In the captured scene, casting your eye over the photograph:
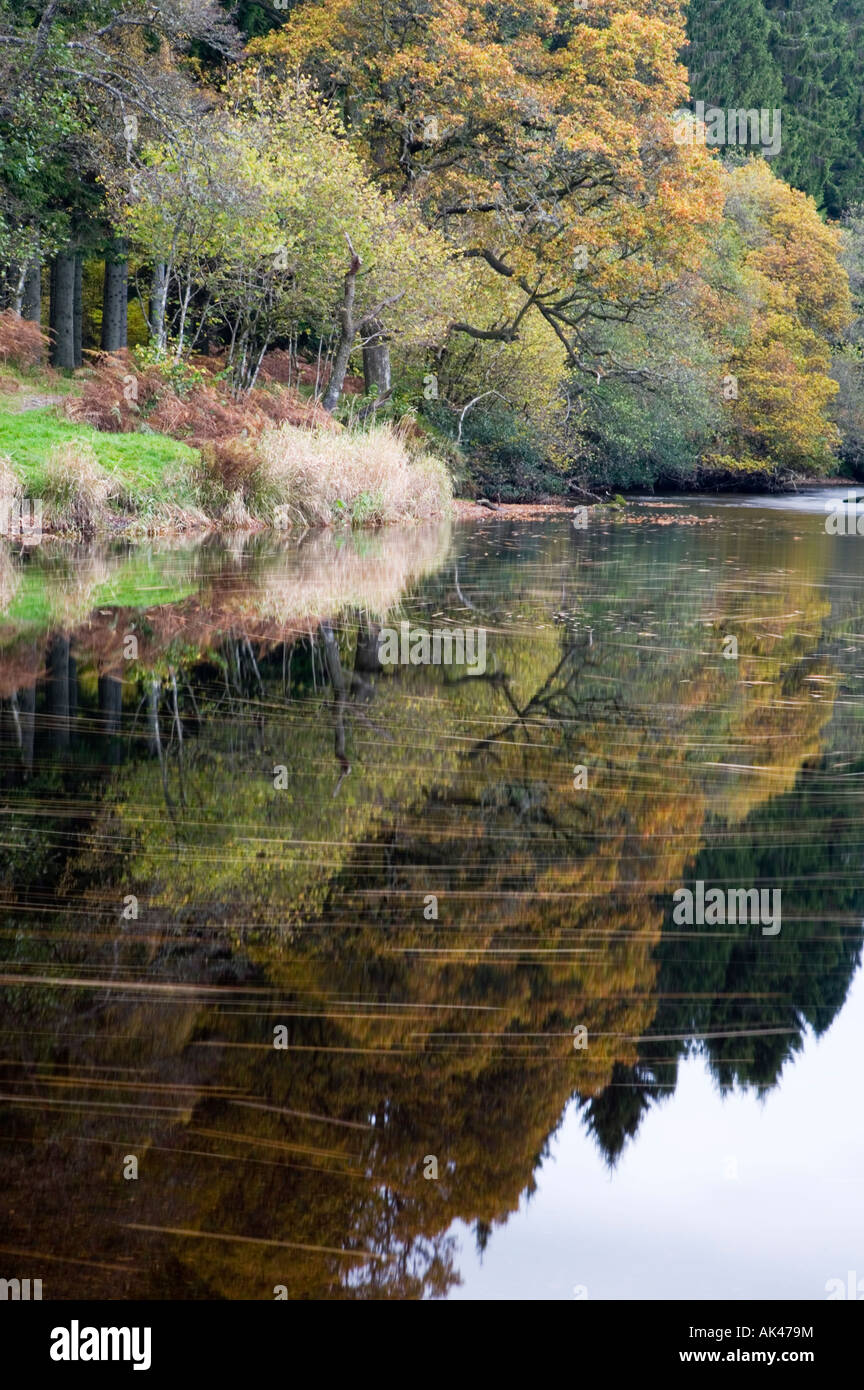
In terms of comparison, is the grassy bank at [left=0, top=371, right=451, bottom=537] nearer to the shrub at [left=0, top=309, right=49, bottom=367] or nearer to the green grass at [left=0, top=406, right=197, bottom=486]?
the green grass at [left=0, top=406, right=197, bottom=486]

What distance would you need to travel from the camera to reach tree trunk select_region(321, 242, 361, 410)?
22.4 metres

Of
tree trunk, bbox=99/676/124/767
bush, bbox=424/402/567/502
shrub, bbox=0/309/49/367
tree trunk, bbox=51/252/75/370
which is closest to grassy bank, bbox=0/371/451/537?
shrub, bbox=0/309/49/367

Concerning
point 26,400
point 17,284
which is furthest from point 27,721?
point 17,284

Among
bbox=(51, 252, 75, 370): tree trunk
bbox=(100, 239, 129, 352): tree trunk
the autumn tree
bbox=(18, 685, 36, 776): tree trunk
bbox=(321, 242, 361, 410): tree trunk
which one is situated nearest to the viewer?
bbox=(18, 685, 36, 776): tree trunk

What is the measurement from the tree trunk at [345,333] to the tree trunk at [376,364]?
1.06 metres

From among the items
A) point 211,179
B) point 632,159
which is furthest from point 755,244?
point 211,179

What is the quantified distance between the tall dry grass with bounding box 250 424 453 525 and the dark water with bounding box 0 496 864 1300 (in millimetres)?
10522

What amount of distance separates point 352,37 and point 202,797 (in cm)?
2387

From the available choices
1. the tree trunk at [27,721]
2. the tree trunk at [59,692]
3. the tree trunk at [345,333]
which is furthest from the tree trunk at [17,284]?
the tree trunk at [27,721]

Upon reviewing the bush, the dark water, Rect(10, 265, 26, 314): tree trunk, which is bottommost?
the dark water

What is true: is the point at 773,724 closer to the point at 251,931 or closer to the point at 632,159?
the point at 251,931

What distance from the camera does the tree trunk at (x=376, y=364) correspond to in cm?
2492

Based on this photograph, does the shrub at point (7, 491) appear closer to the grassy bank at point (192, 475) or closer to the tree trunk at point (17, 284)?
the grassy bank at point (192, 475)

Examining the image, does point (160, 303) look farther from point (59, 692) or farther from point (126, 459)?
point (59, 692)
